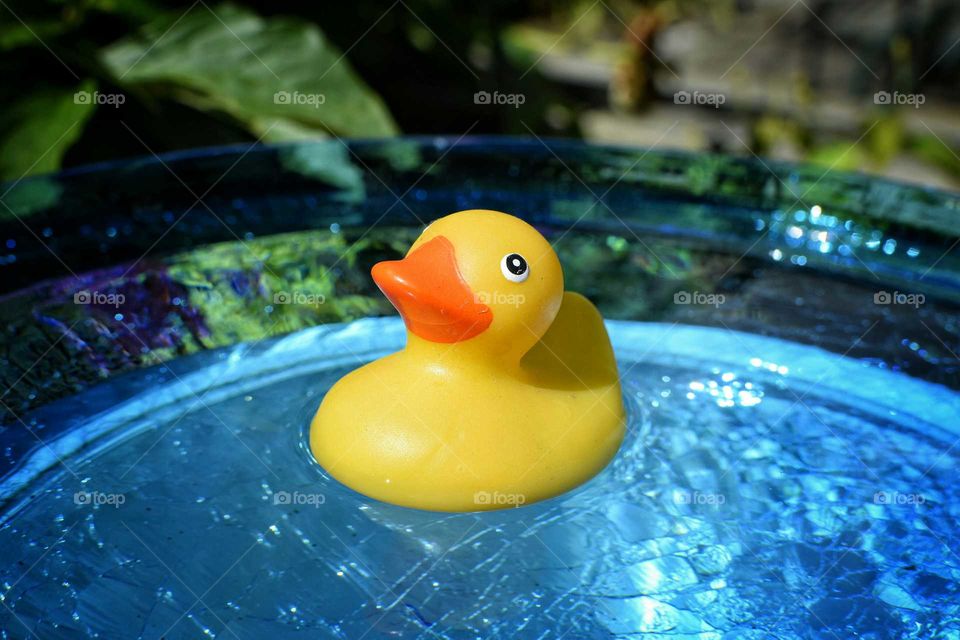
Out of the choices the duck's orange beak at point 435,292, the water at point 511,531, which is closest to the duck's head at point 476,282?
the duck's orange beak at point 435,292

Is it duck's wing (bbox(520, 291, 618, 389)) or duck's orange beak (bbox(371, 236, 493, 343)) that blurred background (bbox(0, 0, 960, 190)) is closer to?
duck's wing (bbox(520, 291, 618, 389))

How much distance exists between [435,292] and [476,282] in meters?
0.07

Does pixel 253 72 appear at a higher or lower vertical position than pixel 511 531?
higher

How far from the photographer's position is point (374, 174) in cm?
293

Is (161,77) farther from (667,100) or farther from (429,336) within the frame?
(667,100)

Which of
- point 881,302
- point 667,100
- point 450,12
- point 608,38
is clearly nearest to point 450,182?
point 881,302

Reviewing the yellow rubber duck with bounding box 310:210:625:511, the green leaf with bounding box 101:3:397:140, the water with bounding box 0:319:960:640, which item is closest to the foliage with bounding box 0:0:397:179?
the green leaf with bounding box 101:3:397:140

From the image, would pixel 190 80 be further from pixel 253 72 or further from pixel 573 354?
pixel 573 354

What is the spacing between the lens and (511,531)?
1.81 m

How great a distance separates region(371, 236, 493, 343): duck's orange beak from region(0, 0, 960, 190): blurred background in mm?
1801

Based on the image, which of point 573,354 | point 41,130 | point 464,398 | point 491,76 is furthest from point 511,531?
point 491,76

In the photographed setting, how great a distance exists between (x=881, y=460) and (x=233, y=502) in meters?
1.17

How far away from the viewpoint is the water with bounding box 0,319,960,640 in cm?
163

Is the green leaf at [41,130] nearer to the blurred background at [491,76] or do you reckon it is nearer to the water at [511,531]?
the blurred background at [491,76]
